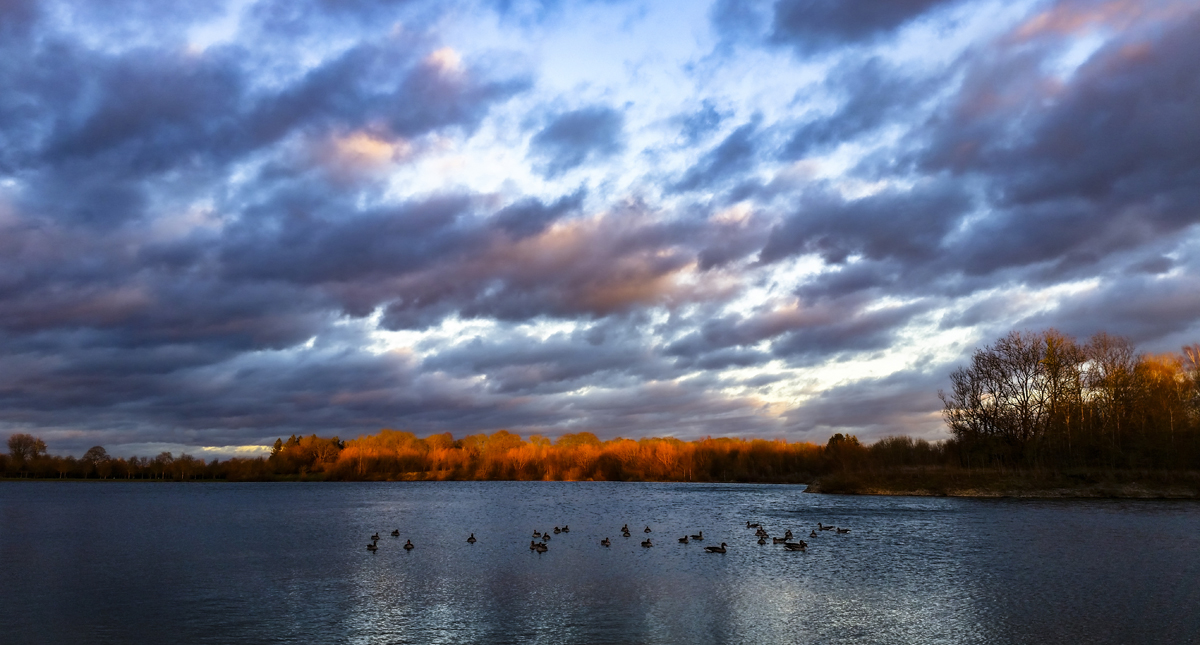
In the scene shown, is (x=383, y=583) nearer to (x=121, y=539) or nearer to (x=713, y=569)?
(x=713, y=569)

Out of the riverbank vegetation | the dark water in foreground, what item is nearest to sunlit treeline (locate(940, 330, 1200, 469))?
the riverbank vegetation

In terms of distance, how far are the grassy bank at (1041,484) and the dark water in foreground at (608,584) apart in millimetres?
26166

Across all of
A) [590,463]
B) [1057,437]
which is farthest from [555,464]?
[1057,437]

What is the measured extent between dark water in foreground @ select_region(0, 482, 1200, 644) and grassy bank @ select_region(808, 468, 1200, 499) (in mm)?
26166

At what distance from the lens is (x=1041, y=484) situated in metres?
79.7

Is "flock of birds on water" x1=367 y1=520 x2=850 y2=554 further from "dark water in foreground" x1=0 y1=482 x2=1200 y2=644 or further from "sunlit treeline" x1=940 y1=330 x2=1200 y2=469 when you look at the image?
"sunlit treeline" x1=940 y1=330 x2=1200 y2=469

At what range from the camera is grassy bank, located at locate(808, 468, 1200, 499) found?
76688 mm

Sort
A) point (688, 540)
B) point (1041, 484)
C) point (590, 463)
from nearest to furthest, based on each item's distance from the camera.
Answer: point (688, 540), point (1041, 484), point (590, 463)

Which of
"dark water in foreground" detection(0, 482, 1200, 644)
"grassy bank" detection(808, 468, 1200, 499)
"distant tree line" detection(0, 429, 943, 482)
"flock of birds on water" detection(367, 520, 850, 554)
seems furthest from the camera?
"distant tree line" detection(0, 429, 943, 482)

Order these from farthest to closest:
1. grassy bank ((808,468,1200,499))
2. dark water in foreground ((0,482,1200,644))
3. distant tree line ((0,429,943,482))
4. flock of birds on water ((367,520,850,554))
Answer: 1. distant tree line ((0,429,943,482))
2. grassy bank ((808,468,1200,499))
3. flock of birds on water ((367,520,850,554))
4. dark water in foreground ((0,482,1200,644))

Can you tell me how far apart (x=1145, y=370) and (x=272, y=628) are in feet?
338

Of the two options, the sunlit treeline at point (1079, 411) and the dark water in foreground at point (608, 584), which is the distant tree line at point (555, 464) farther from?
the dark water in foreground at point (608, 584)

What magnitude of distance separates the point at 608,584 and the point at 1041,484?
71.3m

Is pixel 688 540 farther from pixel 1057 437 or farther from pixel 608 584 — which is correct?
pixel 1057 437
